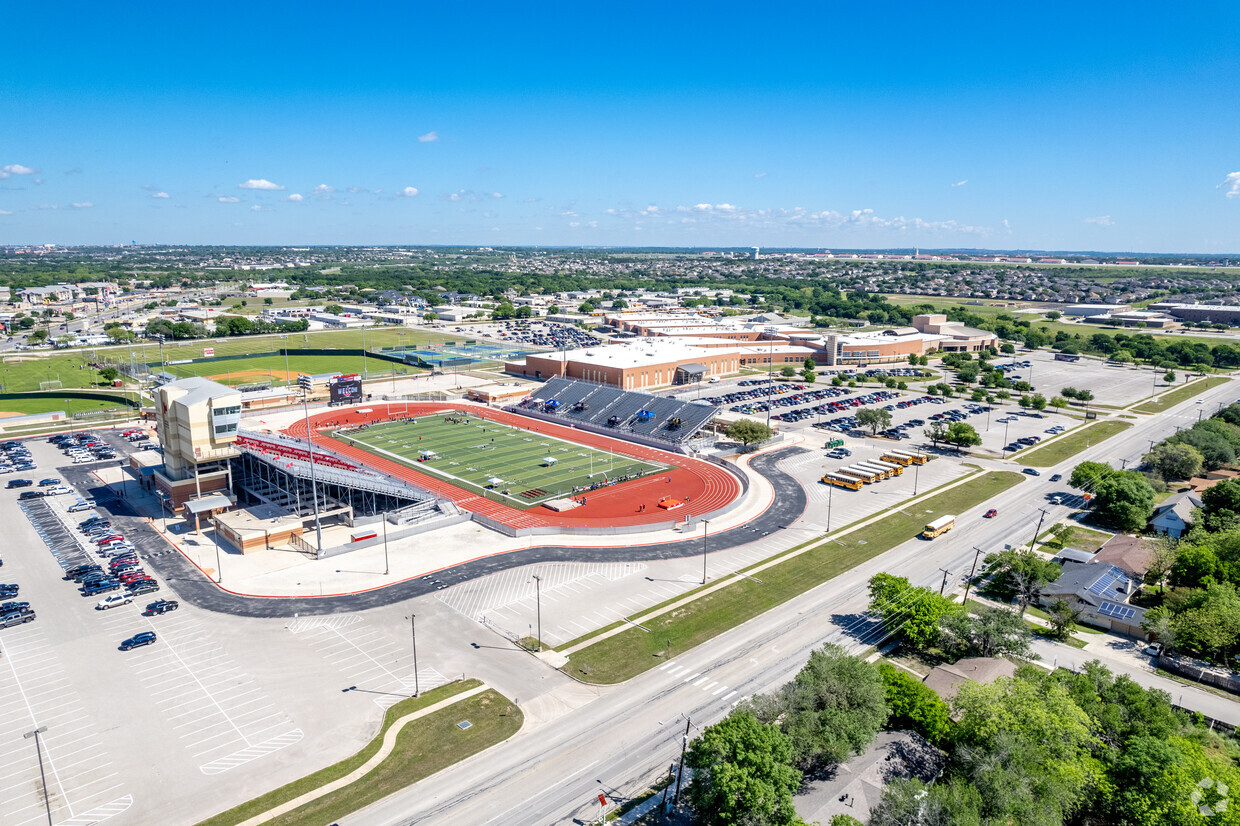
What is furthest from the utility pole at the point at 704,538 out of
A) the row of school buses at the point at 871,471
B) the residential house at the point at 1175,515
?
the residential house at the point at 1175,515

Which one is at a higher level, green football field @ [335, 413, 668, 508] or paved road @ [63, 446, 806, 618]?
green football field @ [335, 413, 668, 508]

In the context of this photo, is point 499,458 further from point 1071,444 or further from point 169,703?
point 1071,444

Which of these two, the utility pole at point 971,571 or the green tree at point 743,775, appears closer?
the green tree at point 743,775

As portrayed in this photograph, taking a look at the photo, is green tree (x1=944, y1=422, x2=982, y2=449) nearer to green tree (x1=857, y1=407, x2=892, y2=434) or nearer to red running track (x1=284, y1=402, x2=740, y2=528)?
green tree (x1=857, y1=407, x2=892, y2=434)

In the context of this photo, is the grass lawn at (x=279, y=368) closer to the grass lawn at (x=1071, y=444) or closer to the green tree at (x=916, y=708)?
the grass lawn at (x=1071, y=444)

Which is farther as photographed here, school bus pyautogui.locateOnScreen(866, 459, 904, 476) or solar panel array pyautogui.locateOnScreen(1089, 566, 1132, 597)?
school bus pyautogui.locateOnScreen(866, 459, 904, 476)

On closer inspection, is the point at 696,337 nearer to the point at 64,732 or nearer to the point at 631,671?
the point at 631,671

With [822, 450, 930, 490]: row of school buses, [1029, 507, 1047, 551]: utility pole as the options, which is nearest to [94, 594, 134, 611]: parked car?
[822, 450, 930, 490]: row of school buses
